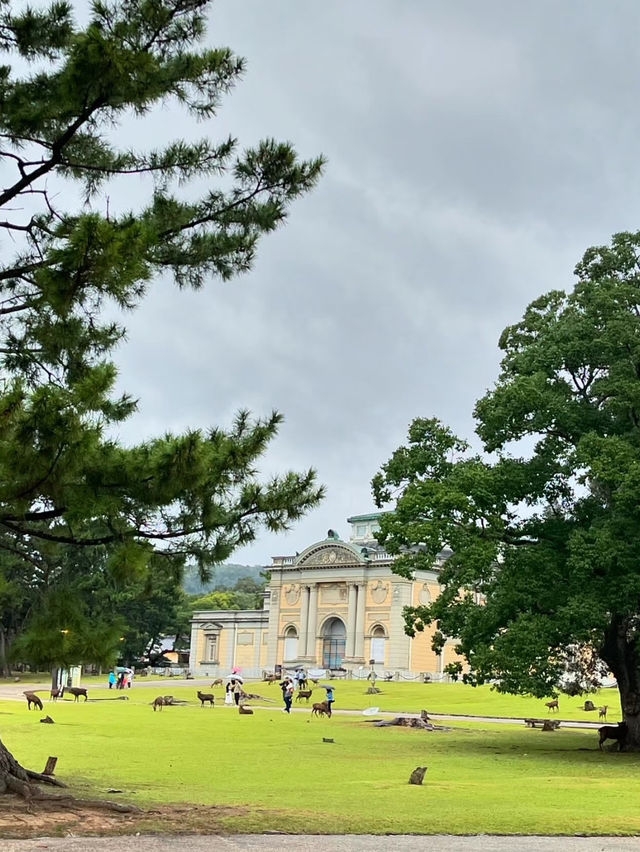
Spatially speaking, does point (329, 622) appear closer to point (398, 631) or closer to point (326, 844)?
point (398, 631)

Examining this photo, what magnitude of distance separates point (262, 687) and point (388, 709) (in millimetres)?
20183

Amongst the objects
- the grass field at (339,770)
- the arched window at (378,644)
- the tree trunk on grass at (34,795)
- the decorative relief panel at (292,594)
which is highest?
the decorative relief panel at (292,594)

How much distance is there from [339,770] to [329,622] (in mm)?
61704

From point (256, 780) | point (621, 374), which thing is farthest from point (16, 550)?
point (621, 374)

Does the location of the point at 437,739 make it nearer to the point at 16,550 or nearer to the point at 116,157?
the point at 16,550

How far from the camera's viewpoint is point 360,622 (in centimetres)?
7444

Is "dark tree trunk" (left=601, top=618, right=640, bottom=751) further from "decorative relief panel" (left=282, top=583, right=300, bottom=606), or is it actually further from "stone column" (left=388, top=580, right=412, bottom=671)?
"decorative relief panel" (left=282, top=583, right=300, bottom=606)

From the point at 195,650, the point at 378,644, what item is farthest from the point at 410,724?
the point at 195,650

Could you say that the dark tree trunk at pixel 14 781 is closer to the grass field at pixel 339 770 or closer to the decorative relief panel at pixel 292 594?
the grass field at pixel 339 770

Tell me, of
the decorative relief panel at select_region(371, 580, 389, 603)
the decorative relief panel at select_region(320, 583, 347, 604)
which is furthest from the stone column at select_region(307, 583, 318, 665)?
the decorative relief panel at select_region(371, 580, 389, 603)

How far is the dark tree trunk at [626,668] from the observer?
22484 mm

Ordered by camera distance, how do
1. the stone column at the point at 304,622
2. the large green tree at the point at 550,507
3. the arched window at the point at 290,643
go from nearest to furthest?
the large green tree at the point at 550,507, the stone column at the point at 304,622, the arched window at the point at 290,643

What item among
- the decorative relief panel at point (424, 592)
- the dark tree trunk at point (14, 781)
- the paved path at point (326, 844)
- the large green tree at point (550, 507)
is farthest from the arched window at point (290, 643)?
the paved path at point (326, 844)

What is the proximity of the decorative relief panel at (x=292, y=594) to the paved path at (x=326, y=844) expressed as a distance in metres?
69.6
